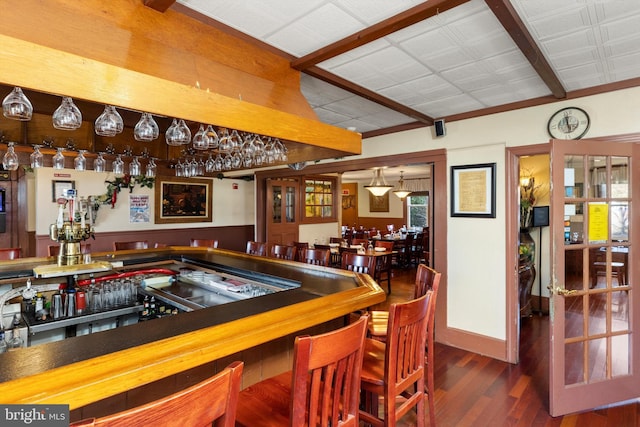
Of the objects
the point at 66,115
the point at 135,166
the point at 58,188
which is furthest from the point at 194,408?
the point at 58,188

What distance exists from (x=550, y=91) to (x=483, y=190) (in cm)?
102

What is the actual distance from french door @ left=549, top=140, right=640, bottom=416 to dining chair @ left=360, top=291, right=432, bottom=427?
1.29 m

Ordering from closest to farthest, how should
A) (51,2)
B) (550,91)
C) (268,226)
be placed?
(51,2)
(550,91)
(268,226)

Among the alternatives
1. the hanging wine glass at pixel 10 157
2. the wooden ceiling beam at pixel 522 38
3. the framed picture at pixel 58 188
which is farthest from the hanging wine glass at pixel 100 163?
the wooden ceiling beam at pixel 522 38

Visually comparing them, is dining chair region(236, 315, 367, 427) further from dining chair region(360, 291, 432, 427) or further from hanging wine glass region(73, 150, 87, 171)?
hanging wine glass region(73, 150, 87, 171)

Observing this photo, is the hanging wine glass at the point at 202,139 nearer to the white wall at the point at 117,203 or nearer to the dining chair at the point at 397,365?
the dining chair at the point at 397,365

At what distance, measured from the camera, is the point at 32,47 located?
1126 mm

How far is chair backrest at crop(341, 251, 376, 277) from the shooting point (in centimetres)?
298

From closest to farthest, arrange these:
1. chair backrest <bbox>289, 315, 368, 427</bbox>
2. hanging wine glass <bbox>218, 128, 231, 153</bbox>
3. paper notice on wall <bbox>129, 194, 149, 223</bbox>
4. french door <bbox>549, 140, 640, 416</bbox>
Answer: chair backrest <bbox>289, 315, 368, 427</bbox> < hanging wine glass <bbox>218, 128, 231, 153</bbox> < french door <bbox>549, 140, 640, 416</bbox> < paper notice on wall <bbox>129, 194, 149, 223</bbox>

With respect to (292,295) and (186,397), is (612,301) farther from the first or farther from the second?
(186,397)

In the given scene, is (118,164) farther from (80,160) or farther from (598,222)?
(598,222)

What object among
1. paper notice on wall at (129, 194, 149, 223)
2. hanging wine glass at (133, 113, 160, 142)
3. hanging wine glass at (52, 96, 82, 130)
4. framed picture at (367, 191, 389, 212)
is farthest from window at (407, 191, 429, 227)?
hanging wine glass at (52, 96, 82, 130)

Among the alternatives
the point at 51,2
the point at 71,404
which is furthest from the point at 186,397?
the point at 51,2

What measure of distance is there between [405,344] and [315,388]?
2.18 ft
